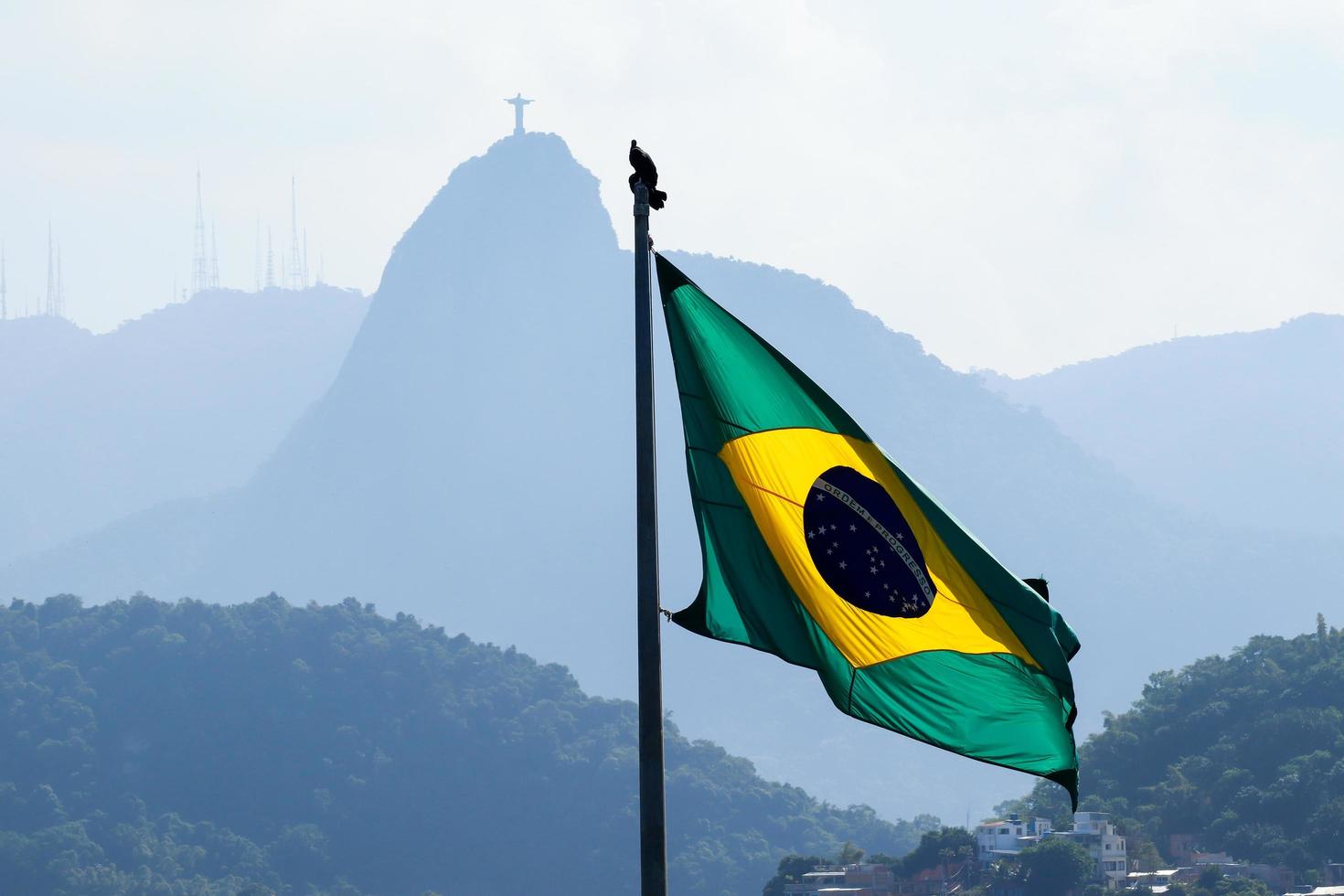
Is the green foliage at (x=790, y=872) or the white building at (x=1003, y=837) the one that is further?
the green foliage at (x=790, y=872)

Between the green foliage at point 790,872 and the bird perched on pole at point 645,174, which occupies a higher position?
the bird perched on pole at point 645,174

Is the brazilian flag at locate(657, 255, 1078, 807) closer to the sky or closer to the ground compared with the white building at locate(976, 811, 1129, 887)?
closer to the sky

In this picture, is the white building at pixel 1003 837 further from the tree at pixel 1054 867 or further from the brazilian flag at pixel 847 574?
the brazilian flag at pixel 847 574

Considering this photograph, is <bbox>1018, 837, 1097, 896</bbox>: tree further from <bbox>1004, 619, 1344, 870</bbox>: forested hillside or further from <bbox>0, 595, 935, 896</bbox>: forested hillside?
<bbox>0, 595, 935, 896</bbox>: forested hillside

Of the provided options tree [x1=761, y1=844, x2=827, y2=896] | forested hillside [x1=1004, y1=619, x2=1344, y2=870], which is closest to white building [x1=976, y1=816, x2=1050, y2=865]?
forested hillside [x1=1004, y1=619, x2=1344, y2=870]

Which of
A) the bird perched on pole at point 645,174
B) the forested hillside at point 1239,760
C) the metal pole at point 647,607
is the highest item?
the bird perched on pole at point 645,174

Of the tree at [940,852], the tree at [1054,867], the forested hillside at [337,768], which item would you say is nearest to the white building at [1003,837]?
the tree at [940,852]

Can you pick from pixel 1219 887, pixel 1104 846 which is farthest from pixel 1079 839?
pixel 1219 887
